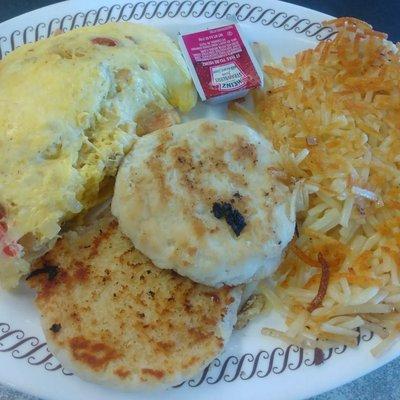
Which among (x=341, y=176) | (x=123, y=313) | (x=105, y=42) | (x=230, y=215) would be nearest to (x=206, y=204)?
(x=230, y=215)

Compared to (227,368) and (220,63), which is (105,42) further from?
(227,368)

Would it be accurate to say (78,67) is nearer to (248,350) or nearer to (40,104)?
(40,104)

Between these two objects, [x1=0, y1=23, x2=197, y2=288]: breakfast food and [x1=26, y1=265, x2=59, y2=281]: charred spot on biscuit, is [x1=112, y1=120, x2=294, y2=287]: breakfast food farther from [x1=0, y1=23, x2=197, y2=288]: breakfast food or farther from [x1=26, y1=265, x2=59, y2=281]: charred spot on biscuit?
[x1=26, y1=265, x2=59, y2=281]: charred spot on biscuit

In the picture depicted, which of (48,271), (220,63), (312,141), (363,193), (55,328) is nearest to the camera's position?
(55,328)

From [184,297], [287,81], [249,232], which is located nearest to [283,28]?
[287,81]

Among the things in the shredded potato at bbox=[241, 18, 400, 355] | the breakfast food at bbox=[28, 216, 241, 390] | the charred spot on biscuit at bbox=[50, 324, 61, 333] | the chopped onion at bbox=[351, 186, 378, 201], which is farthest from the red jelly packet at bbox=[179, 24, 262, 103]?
the charred spot on biscuit at bbox=[50, 324, 61, 333]
